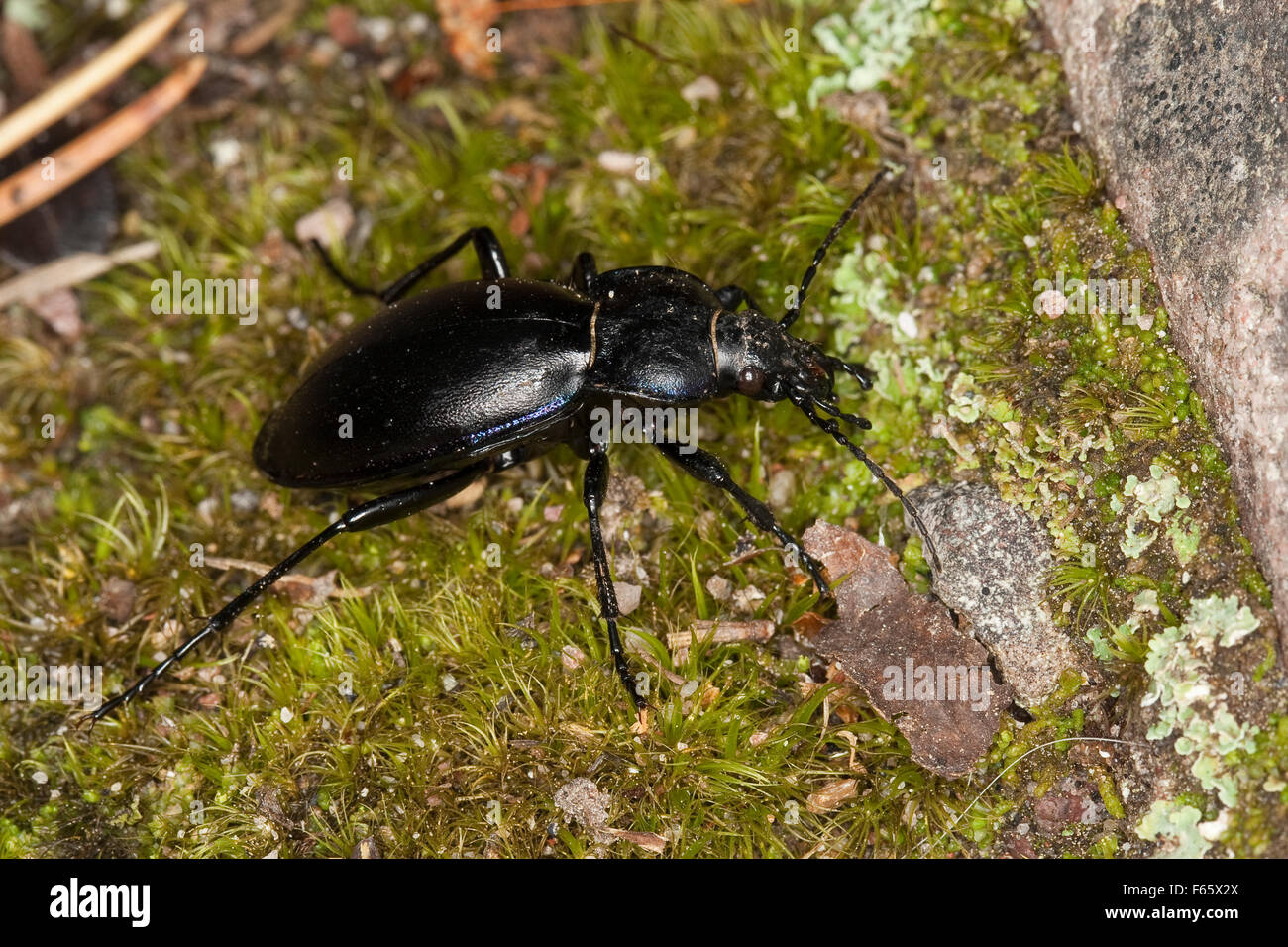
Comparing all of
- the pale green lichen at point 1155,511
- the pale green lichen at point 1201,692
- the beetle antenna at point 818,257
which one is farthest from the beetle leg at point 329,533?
the pale green lichen at point 1201,692

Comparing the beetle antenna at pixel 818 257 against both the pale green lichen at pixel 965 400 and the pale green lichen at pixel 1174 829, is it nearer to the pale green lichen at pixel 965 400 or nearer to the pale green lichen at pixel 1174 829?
the pale green lichen at pixel 965 400

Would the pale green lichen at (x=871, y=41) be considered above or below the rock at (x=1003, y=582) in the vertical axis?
above

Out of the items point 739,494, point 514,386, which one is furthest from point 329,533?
point 739,494

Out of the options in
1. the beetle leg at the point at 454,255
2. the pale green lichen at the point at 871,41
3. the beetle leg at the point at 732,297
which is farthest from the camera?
the pale green lichen at the point at 871,41

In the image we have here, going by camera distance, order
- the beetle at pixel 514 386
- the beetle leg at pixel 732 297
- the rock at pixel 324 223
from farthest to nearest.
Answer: the rock at pixel 324 223
the beetle leg at pixel 732 297
the beetle at pixel 514 386

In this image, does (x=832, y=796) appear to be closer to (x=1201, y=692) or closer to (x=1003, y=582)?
(x=1003, y=582)

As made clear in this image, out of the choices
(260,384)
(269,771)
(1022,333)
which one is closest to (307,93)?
(260,384)

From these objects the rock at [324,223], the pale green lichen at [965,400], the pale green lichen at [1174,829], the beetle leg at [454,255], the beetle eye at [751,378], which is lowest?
the pale green lichen at [1174,829]

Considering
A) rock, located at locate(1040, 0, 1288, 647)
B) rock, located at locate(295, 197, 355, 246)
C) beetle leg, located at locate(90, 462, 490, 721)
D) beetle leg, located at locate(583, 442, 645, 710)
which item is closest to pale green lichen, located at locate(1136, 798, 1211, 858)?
rock, located at locate(1040, 0, 1288, 647)
